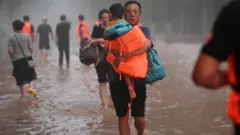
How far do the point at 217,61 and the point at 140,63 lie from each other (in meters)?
2.37

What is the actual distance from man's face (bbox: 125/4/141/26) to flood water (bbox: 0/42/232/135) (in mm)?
1767

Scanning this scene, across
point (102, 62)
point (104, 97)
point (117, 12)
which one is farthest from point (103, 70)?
point (117, 12)

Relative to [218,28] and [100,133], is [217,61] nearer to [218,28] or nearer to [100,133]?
[218,28]

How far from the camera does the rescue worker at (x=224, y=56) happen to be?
2.14 m

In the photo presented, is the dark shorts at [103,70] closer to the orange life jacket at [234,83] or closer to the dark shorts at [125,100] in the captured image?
the dark shorts at [125,100]

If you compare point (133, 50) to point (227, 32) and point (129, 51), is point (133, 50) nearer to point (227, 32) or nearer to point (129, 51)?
point (129, 51)

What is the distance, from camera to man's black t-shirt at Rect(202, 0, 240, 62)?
2135mm

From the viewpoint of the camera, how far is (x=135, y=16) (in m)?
4.78

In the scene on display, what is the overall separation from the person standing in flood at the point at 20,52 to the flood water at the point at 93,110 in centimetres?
46

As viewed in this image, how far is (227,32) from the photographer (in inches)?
84.2

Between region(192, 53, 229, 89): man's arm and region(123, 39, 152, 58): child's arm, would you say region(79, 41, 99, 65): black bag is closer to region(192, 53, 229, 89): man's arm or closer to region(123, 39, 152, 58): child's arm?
region(123, 39, 152, 58): child's arm

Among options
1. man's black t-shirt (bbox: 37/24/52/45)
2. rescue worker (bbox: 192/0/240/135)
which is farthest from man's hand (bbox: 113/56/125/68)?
man's black t-shirt (bbox: 37/24/52/45)

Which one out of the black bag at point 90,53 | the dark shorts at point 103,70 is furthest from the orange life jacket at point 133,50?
the dark shorts at point 103,70

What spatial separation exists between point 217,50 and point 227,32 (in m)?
0.11
